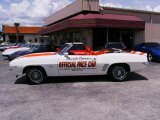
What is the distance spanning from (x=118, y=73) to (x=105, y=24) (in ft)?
30.9

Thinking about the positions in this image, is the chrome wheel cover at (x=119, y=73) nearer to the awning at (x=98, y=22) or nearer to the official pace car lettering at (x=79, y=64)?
the official pace car lettering at (x=79, y=64)

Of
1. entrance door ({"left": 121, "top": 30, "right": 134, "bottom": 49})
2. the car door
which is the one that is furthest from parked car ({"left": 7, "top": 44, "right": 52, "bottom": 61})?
the car door

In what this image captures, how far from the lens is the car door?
322 inches

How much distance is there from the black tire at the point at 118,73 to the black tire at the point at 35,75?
2.49m

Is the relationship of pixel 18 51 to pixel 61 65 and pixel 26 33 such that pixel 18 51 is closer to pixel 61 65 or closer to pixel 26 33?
pixel 61 65

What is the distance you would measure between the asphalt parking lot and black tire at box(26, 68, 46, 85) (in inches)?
9.3

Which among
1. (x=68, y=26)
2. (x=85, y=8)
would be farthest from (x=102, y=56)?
(x=85, y=8)

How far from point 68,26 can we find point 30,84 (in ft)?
34.0

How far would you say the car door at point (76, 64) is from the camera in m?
8.18

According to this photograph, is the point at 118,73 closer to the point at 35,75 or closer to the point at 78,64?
the point at 78,64

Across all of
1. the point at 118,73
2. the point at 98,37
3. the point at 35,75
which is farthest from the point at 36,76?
the point at 98,37

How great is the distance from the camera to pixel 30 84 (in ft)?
27.0

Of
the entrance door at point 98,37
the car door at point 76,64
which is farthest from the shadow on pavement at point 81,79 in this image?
the entrance door at point 98,37

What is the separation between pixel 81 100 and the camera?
6.04m
